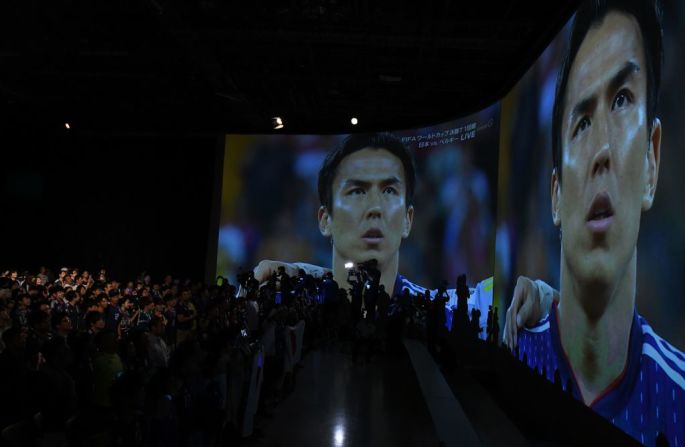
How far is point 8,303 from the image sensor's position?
7371 mm

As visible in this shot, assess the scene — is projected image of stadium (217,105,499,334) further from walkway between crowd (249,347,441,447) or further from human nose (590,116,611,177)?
human nose (590,116,611,177)

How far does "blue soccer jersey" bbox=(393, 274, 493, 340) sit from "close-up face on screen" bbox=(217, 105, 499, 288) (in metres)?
0.20

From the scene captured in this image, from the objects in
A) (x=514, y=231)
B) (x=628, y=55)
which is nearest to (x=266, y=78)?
(x=514, y=231)

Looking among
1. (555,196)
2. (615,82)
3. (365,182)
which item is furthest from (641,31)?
(365,182)

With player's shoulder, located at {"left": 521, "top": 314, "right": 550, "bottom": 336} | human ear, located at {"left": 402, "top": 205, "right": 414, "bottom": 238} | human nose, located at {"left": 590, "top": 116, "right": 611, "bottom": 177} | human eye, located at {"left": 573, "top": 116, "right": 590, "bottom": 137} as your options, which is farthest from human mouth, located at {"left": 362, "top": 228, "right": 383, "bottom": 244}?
human nose, located at {"left": 590, "top": 116, "right": 611, "bottom": 177}

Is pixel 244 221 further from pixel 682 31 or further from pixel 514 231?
pixel 682 31

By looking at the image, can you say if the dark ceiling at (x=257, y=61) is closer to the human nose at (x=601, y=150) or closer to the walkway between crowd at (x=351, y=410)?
the human nose at (x=601, y=150)

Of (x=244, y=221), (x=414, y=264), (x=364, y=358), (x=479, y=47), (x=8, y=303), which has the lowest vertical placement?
(x=364, y=358)

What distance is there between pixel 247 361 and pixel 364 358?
15.5 ft

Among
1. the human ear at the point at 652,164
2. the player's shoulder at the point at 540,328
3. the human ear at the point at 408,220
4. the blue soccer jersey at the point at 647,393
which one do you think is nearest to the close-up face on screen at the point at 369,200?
the human ear at the point at 408,220

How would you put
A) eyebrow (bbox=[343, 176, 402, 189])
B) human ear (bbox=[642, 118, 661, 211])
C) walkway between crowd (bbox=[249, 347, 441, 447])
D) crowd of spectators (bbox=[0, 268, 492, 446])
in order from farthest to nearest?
eyebrow (bbox=[343, 176, 402, 189]) → walkway between crowd (bbox=[249, 347, 441, 447]) → human ear (bbox=[642, 118, 661, 211]) → crowd of spectators (bbox=[0, 268, 492, 446])

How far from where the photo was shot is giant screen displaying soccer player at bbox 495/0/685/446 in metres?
4.74

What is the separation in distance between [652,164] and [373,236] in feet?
32.8

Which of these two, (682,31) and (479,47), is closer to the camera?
(682,31)
